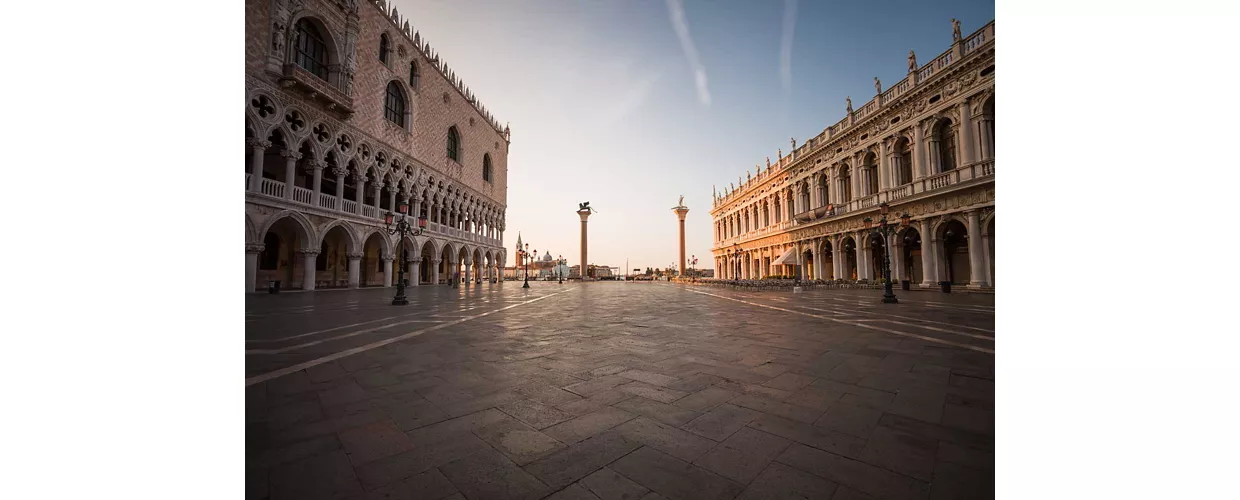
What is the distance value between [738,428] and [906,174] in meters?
24.9

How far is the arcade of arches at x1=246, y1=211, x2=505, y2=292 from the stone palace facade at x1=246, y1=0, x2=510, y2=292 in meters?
0.07

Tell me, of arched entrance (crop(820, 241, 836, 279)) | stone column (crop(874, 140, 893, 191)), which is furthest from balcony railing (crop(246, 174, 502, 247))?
stone column (crop(874, 140, 893, 191))

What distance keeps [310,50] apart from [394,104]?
583cm

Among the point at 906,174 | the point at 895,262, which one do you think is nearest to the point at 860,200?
the point at 906,174

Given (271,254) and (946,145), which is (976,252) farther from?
(271,254)

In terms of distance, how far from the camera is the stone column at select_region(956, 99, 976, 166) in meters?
16.7

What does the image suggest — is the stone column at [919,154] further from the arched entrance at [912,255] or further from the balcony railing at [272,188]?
the balcony railing at [272,188]

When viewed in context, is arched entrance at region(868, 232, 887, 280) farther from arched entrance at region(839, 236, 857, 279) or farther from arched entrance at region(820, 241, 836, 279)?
arched entrance at region(820, 241, 836, 279)

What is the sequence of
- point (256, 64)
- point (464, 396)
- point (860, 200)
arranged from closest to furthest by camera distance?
point (464, 396) → point (256, 64) → point (860, 200)

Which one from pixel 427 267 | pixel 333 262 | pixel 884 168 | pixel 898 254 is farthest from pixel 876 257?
pixel 333 262

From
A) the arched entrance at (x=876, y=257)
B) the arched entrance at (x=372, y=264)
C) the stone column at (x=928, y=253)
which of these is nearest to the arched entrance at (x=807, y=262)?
the arched entrance at (x=876, y=257)

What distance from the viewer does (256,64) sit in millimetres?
15320

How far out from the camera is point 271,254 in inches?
785
